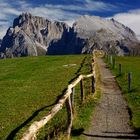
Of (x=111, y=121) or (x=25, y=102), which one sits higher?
(x=111, y=121)

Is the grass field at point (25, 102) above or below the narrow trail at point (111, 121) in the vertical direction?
below

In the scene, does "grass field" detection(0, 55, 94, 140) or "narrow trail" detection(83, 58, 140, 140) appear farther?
"grass field" detection(0, 55, 94, 140)

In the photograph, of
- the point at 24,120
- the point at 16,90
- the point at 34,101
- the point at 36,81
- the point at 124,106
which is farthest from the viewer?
the point at 36,81

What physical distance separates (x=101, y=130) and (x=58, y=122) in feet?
10.0

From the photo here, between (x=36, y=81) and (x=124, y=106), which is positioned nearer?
(x=124, y=106)

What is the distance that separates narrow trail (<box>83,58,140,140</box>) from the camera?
66.9ft

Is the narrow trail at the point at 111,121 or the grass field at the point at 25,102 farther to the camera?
the grass field at the point at 25,102

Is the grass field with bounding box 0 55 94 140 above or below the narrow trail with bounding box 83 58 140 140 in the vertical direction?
below

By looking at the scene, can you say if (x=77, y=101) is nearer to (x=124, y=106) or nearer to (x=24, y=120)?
(x=124, y=106)

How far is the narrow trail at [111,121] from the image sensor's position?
20.4 meters

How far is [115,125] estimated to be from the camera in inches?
899

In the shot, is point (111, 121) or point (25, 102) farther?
point (25, 102)

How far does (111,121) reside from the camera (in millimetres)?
23859

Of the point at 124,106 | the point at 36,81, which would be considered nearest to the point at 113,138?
the point at 124,106
